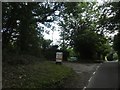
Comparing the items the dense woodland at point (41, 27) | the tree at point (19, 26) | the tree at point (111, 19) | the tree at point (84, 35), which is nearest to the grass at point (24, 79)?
the dense woodland at point (41, 27)

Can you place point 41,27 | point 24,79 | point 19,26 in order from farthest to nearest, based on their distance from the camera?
point 41,27 → point 19,26 → point 24,79

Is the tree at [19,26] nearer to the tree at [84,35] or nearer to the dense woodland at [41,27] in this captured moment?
the dense woodland at [41,27]

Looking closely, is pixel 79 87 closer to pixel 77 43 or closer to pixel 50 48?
pixel 50 48

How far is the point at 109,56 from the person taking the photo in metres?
61.3

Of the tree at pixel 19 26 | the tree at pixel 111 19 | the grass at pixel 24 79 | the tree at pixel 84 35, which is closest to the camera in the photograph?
the grass at pixel 24 79

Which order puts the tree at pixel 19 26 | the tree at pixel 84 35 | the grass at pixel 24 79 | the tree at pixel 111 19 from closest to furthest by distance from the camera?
1. the grass at pixel 24 79
2. the tree at pixel 19 26
3. the tree at pixel 111 19
4. the tree at pixel 84 35

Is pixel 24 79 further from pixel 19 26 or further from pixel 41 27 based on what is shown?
pixel 41 27

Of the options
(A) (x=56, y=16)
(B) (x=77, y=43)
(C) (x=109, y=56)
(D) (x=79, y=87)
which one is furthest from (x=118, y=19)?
(C) (x=109, y=56)

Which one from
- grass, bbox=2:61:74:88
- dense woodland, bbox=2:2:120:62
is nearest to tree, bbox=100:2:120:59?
dense woodland, bbox=2:2:120:62

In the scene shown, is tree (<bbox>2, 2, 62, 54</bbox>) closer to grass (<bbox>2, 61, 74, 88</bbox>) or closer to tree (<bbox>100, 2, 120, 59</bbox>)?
grass (<bbox>2, 61, 74, 88</bbox>)

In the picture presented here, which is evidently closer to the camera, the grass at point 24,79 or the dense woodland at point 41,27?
the grass at point 24,79

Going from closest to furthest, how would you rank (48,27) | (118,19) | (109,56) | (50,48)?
(118,19) → (48,27) → (50,48) → (109,56)

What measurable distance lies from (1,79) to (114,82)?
21.9ft

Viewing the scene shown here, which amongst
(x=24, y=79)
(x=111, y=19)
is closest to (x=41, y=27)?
(x=111, y=19)
